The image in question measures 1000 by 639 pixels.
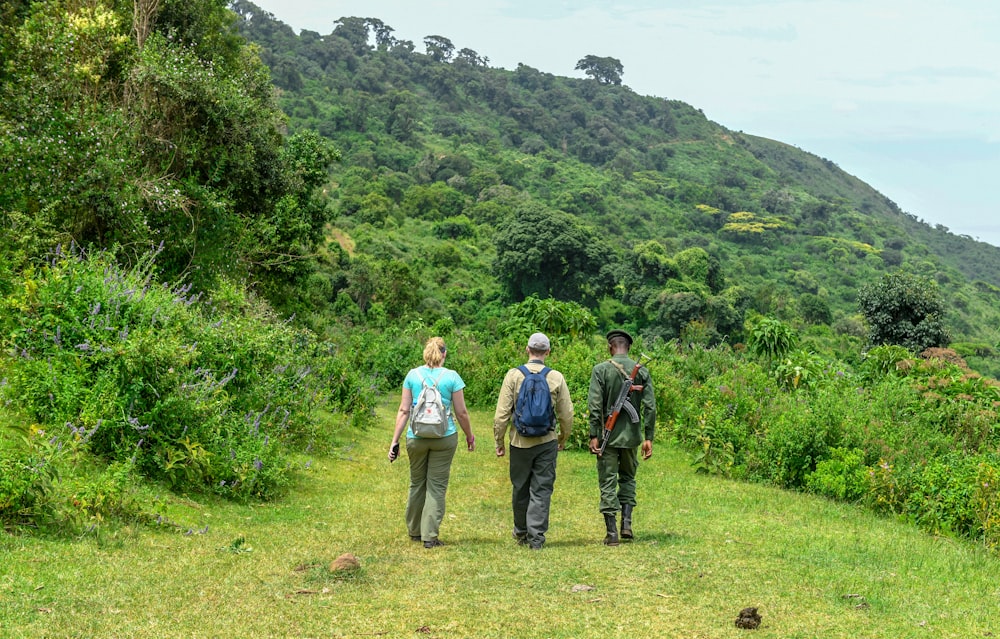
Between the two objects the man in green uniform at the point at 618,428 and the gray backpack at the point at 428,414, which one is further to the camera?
the man in green uniform at the point at 618,428

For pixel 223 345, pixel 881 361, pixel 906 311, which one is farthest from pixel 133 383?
pixel 906 311

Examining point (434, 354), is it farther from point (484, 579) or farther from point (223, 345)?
point (223, 345)

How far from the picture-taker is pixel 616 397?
731 centimetres

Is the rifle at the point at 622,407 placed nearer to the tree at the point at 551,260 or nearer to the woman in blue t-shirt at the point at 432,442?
the woman in blue t-shirt at the point at 432,442

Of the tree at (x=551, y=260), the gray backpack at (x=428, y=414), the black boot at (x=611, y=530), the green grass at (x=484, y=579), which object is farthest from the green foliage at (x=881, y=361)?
the tree at (x=551, y=260)

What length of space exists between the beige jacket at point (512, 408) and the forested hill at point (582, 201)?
1466 inches

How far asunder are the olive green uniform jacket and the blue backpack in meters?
0.49

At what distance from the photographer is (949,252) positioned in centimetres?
13238

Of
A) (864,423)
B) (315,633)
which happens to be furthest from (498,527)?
(864,423)

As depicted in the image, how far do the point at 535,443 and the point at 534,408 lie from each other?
36cm

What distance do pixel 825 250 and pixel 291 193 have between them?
90499mm

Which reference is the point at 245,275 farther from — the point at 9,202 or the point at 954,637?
the point at 954,637

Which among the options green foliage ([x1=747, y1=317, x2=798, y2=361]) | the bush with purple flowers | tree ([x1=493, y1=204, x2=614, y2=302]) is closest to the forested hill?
tree ([x1=493, y1=204, x2=614, y2=302])

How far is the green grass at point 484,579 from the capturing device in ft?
15.9
